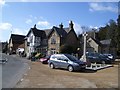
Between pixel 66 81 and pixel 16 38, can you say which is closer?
pixel 66 81

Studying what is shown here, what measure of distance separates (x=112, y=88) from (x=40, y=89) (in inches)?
159

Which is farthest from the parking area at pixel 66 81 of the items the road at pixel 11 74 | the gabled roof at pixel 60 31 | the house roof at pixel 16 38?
the house roof at pixel 16 38

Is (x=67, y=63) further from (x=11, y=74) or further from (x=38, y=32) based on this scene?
(x=38, y=32)

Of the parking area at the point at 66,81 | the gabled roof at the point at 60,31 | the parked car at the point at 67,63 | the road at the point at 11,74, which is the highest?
the gabled roof at the point at 60,31

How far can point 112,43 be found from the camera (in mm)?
84438

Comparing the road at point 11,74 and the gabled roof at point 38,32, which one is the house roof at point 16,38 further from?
the road at point 11,74

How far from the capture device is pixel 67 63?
27078 millimetres

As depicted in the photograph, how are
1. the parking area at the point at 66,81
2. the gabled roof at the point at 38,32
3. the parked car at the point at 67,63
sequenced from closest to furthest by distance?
the parking area at the point at 66,81 → the parked car at the point at 67,63 → the gabled roof at the point at 38,32

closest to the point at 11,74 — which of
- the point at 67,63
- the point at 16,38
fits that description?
the point at 67,63

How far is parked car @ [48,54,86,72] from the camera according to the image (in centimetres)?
2630

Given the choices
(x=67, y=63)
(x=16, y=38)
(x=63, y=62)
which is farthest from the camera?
(x=16, y=38)

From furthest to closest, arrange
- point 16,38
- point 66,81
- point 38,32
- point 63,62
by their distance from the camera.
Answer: point 16,38
point 38,32
point 63,62
point 66,81

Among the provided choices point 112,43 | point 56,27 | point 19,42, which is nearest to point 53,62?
point 56,27

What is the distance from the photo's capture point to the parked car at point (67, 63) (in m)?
26.3
